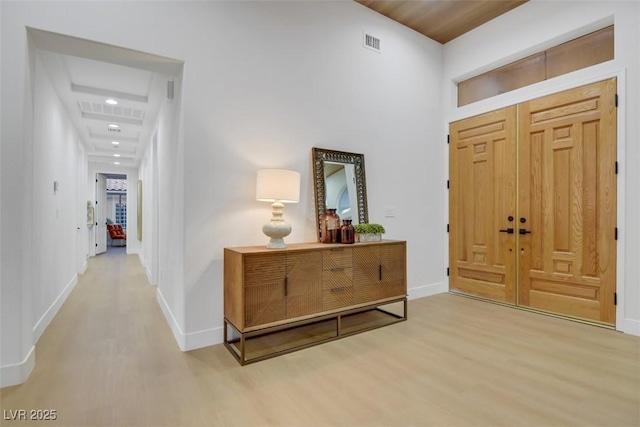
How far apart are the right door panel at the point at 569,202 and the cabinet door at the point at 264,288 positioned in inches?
115

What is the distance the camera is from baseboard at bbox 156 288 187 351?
2.65 m

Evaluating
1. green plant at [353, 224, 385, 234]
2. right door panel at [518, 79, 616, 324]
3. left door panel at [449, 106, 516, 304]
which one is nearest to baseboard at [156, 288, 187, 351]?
green plant at [353, 224, 385, 234]

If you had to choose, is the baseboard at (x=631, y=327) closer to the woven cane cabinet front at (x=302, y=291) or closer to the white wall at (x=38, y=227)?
the woven cane cabinet front at (x=302, y=291)

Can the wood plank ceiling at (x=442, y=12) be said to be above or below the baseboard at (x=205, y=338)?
above

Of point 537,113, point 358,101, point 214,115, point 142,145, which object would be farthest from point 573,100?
point 142,145

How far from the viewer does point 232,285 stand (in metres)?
2.60

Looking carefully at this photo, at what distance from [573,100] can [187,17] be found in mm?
3823

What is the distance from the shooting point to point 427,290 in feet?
14.2

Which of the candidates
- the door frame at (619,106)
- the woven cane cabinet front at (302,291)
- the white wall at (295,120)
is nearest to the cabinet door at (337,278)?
the woven cane cabinet front at (302,291)

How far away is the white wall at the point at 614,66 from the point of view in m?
2.89

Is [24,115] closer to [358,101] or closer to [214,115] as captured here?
[214,115]

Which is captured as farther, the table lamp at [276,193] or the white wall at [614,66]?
the white wall at [614,66]

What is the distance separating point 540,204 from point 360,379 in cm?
289

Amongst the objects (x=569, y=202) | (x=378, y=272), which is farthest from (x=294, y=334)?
(x=569, y=202)
